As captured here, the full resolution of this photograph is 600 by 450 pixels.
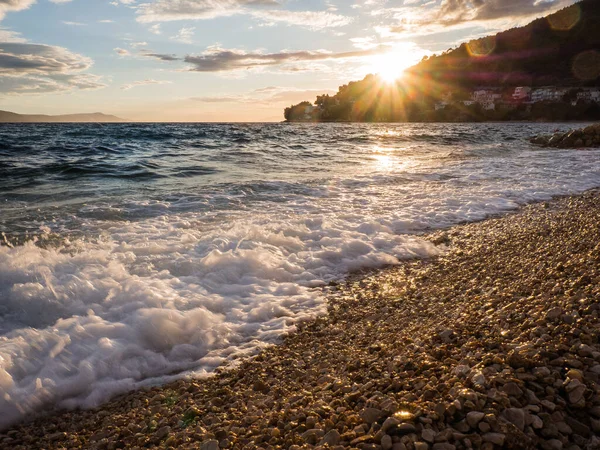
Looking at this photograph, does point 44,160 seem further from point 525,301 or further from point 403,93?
point 403,93

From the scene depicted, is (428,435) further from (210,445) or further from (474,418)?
(210,445)

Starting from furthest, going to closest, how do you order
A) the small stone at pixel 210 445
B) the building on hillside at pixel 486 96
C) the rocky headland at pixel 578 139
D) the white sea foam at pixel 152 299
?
the building on hillside at pixel 486 96
the rocky headland at pixel 578 139
the white sea foam at pixel 152 299
the small stone at pixel 210 445

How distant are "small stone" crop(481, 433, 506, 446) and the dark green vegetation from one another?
312 ft

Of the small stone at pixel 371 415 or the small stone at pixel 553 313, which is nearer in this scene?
the small stone at pixel 371 415

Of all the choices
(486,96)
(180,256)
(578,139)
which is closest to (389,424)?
(180,256)

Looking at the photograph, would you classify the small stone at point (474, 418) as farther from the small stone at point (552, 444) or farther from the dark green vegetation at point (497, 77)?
the dark green vegetation at point (497, 77)

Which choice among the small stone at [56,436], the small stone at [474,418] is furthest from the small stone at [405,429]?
the small stone at [56,436]

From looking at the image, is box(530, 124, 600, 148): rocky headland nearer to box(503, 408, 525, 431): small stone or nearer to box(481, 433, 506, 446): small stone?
box(503, 408, 525, 431): small stone

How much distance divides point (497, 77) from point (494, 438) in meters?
136

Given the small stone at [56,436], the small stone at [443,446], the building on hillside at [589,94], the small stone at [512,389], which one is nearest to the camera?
the small stone at [443,446]

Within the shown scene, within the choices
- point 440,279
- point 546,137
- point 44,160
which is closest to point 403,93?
point 546,137

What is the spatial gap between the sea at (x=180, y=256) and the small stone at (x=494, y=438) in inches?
A: 80.5

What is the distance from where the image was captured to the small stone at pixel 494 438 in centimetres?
178

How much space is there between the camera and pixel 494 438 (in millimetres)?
1799
